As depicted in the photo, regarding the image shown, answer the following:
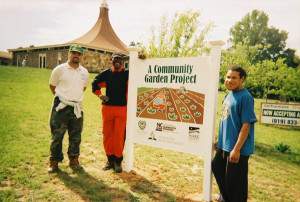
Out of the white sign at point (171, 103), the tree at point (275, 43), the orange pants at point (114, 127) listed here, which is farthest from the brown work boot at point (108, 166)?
the tree at point (275, 43)

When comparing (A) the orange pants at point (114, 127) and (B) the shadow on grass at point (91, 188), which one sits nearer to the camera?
(B) the shadow on grass at point (91, 188)

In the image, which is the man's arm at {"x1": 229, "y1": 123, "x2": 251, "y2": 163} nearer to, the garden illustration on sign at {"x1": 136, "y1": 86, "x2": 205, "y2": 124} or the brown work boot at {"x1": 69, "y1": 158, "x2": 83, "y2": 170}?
the garden illustration on sign at {"x1": 136, "y1": 86, "x2": 205, "y2": 124}

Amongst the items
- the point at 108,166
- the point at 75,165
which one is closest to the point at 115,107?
the point at 108,166

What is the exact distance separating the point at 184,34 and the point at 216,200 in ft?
18.9

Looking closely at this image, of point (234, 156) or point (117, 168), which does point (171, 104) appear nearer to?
point (234, 156)

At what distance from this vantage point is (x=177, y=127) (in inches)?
135

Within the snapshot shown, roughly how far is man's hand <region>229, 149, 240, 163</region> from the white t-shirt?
2835 mm

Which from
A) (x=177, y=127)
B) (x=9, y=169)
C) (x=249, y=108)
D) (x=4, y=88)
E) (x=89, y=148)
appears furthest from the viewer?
(x=4, y=88)

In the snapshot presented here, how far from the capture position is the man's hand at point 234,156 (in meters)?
2.43

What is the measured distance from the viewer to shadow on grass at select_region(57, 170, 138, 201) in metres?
3.08

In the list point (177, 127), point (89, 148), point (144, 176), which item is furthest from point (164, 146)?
point (89, 148)

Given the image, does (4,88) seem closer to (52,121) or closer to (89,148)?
(89,148)

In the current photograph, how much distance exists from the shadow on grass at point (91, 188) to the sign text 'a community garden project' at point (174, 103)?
763mm

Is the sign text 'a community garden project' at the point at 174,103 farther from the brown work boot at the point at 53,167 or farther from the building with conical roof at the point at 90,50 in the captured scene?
the building with conical roof at the point at 90,50
